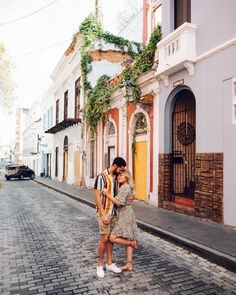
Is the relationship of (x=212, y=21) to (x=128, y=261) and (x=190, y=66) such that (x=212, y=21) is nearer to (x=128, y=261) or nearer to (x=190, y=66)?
(x=190, y=66)

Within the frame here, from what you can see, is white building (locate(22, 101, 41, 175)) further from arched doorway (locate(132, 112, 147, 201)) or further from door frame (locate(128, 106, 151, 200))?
arched doorway (locate(132, 112, 147, 201))

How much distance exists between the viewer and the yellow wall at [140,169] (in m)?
11.9

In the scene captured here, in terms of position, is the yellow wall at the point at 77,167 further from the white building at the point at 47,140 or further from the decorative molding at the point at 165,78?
the decorative molding at the point at 165,78

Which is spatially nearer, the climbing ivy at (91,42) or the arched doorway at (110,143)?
the arched doorway at (110,143)

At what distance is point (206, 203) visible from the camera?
8.09m

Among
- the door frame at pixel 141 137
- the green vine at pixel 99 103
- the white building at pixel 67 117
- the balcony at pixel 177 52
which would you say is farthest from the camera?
the white building at pixel 67 117


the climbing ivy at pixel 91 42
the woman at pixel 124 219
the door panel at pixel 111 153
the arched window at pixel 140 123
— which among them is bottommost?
the woman at pixel 124 219

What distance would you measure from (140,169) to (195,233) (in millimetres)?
5773

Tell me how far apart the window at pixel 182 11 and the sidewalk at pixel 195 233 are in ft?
20.1

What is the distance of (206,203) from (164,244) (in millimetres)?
2285

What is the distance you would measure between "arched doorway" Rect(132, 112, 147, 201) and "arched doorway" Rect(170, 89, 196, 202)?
173 cm

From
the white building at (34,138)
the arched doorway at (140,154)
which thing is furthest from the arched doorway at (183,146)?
the white building at (34,138)

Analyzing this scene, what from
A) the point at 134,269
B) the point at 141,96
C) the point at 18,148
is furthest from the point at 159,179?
the point at 18,148

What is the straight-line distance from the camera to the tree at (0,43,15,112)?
22641 mm
